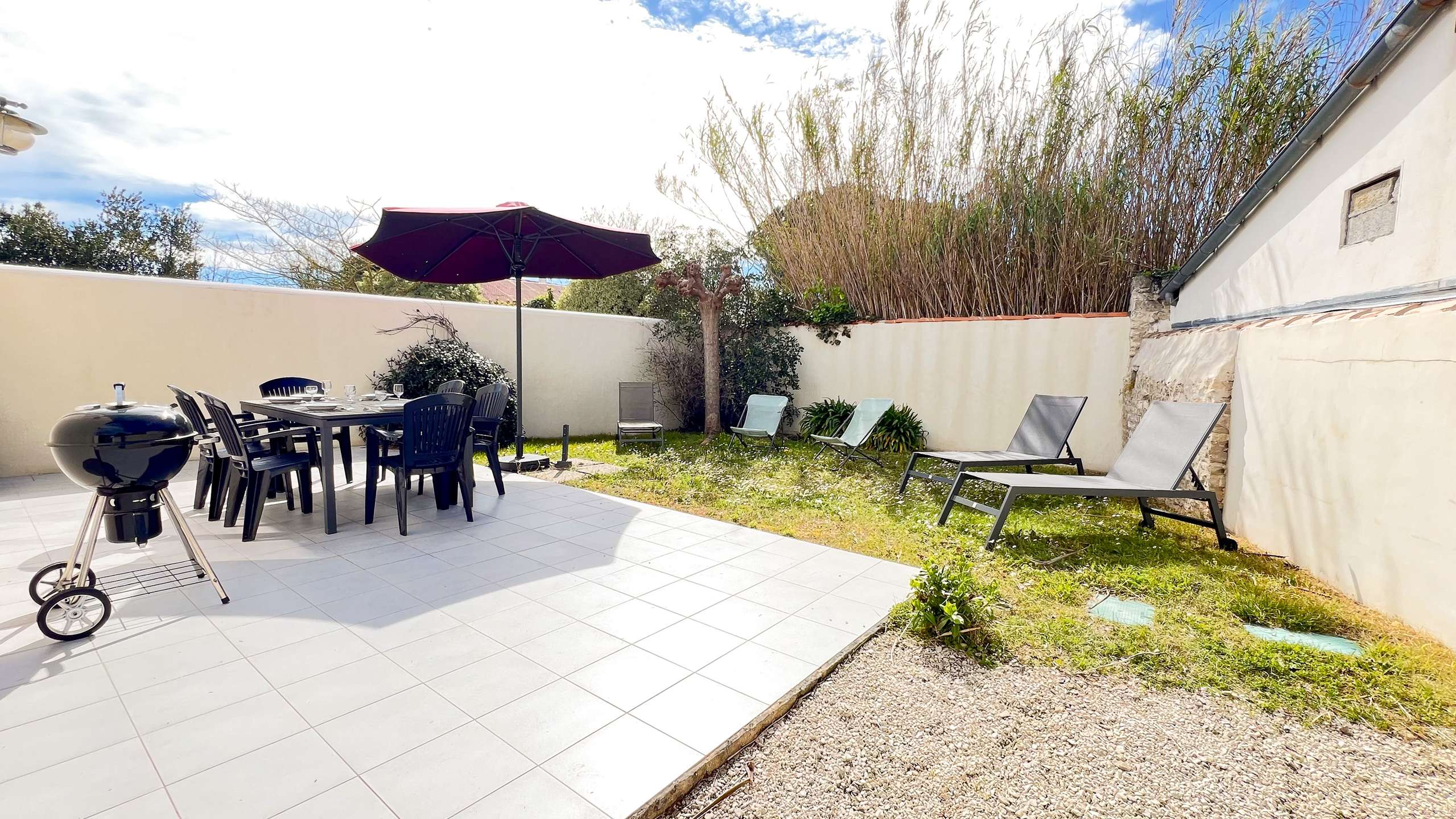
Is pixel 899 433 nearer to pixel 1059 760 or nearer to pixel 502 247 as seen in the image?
pixel 502 247

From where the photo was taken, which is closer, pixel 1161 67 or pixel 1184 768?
pixel 1184 768

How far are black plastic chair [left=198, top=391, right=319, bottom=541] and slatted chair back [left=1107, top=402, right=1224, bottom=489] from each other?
5795mm

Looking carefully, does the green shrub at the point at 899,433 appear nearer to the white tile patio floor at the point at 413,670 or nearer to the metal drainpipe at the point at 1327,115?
the metal drainpipe at the point at 1327,115

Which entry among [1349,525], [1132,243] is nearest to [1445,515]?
[1349,525]

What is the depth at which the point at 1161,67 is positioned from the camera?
19.2 feet

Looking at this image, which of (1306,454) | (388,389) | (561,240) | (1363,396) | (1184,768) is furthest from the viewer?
(388,389)

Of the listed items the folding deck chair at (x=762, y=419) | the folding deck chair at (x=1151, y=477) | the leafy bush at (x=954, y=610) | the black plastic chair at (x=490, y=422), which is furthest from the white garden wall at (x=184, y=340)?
the leafy bush at (x=954, y=610)

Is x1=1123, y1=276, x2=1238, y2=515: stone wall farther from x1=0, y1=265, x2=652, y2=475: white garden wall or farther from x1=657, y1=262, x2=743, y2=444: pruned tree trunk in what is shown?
x1=0, y1=265, x2=652, y2=475: white garden wall

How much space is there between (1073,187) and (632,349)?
643 cm

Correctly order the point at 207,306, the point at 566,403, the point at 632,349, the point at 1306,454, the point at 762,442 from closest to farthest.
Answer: the point at 1306,454, the point at 207,306, the point at 762,442, the point at 566,403, the point at 632,349

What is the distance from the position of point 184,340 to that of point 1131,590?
28.2 ft

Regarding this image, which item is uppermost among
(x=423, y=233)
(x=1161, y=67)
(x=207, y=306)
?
(x=1161, y=67)

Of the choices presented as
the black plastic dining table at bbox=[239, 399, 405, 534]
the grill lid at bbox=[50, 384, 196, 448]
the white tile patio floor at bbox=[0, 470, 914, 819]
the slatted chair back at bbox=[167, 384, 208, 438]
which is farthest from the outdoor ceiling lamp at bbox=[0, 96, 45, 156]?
the white tile patio floor at bbox=[0, 470, 914, 819]

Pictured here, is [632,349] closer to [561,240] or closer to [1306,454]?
[561,240]
